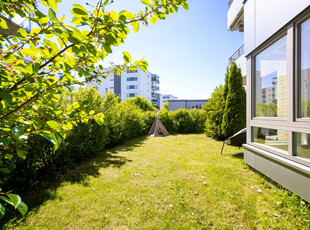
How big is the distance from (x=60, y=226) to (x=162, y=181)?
251 cm

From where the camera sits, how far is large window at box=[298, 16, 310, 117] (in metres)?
2.95

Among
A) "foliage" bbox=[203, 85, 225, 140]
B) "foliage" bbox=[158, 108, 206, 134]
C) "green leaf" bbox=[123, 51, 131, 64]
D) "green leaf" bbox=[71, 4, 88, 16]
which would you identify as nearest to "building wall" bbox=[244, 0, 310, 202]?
"green leaf" bbox=[123, 51, 131, 64]

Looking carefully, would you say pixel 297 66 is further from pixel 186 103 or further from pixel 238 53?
pixel 186 103

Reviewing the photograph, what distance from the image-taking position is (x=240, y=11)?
8.99 metres

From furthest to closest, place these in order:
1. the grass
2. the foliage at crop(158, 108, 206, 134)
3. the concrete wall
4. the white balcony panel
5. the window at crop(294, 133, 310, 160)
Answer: the concrete wall
the foliage at crop(158, 108, 206, 134)
the white balcony panel
the window at crop(294, 133, 310, 160)
the grass

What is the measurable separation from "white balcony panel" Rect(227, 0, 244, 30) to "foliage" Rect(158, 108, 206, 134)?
8053mm

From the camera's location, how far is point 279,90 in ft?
12.6

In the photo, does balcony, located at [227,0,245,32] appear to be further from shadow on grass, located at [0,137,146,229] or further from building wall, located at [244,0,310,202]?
shadow on grass, located at [0,137,146,229]

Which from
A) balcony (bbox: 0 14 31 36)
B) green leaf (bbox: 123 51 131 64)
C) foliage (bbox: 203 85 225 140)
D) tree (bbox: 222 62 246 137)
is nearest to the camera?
green leaf (bbox: 123 51 131 64)

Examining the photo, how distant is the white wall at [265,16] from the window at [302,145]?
2.43 metres

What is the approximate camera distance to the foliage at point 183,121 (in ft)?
52.1

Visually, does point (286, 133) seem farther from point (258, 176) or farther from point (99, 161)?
point (99, 161)

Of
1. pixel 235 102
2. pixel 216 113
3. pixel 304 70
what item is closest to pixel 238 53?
pixel 235 102

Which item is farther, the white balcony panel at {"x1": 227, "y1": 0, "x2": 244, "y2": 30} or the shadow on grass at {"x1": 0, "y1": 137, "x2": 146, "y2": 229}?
the white balcony panel at {"x1": 227, "y1": 0, "x2": 244, "y2": 30}
